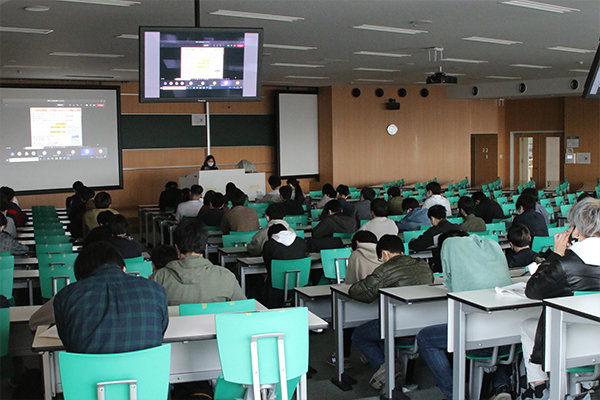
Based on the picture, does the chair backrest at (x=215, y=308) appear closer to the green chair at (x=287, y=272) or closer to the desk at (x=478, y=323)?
the desk at (x=478, y=323)

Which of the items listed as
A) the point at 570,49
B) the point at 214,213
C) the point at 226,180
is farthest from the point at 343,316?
the point at 226,180

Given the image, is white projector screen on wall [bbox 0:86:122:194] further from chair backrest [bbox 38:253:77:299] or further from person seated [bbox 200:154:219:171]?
chair backrest [bbox 38:253:77:299]

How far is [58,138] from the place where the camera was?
48.5 feet

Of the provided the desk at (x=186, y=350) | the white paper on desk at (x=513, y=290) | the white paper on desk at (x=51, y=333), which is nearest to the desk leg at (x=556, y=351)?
the white paper on desk at (x=513, y=290)

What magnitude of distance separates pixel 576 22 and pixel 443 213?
3541 millimetres

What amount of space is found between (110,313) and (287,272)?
311 centimetres

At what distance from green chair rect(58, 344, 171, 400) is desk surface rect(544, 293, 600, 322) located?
78.9 inches

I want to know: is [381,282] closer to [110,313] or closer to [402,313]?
[402,313]

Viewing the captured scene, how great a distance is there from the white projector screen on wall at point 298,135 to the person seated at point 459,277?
13.7 m

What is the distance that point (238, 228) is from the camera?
8.41 meters

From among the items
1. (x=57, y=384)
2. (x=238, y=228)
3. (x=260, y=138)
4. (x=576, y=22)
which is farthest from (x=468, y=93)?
(x=57, y=384)

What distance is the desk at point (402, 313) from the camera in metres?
4.46

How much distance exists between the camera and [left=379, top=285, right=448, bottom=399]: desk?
14.6ft

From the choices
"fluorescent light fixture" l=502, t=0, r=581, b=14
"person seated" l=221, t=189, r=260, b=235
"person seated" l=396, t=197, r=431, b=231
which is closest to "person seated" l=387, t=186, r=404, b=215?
"person seated" l=396, t=197, r=431, b=231
